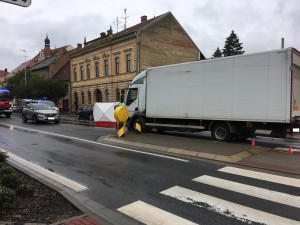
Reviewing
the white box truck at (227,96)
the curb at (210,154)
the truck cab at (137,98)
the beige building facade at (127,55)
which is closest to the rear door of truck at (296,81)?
the white box truck at (227,96)

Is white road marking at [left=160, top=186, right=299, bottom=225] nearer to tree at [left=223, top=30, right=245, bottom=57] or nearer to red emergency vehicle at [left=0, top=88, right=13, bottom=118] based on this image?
red emergency vehicle at [left=0, top=88, right=13, bottom=118]

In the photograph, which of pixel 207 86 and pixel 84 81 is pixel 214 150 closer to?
pixel 207 86

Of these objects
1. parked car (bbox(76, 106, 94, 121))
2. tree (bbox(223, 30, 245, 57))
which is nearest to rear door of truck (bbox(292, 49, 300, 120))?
parked car (bbox(76, 106, 94, 121))

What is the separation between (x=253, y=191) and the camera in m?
4.95

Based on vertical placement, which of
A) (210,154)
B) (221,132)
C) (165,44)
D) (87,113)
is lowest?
(210,154)

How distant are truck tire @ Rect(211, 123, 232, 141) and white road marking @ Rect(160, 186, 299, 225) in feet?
18.9

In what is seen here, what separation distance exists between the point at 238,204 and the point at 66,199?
2.97m

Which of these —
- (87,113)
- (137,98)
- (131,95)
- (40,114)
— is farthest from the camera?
(87,113)

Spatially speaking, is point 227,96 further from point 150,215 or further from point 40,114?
point 40,114

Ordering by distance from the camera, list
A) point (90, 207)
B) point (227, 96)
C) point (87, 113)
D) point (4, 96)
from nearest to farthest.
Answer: point (90, 207)
point (227, 96)
point (87, 113)
point (4, 96)

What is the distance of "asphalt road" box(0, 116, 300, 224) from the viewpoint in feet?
13.4

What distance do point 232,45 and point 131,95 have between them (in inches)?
1943

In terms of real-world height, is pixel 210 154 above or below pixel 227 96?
below

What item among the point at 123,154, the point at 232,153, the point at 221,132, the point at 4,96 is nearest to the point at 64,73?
the point at 4,96
